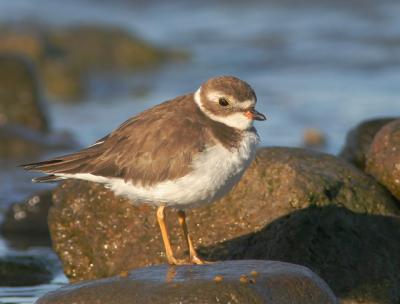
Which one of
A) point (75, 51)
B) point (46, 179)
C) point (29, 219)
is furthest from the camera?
point (75, 51)

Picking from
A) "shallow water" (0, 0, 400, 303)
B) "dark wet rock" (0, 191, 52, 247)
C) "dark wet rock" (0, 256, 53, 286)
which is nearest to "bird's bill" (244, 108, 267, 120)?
"dark wet rock" (0, 256, 53, 286)

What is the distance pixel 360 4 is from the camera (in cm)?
2370

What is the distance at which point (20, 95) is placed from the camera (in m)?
15.6

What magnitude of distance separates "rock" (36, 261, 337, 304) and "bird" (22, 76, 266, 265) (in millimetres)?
617

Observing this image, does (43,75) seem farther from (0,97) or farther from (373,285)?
(373,285)

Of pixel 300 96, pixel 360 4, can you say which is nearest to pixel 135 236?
pixel 300 96

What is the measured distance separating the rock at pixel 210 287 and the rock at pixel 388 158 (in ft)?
7.01

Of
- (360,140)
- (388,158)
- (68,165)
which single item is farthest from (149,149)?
(360,140)

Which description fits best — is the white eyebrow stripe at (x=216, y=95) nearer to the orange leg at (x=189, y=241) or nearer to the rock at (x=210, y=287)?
the orange leg at (x=189, y=241)

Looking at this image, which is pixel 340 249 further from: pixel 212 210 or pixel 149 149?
pixel 149 149

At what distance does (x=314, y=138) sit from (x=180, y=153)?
7.55m

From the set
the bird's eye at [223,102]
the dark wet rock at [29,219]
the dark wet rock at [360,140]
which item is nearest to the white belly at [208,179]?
the bird's eye at [223,102]

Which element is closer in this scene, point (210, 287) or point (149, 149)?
point (210, 287)

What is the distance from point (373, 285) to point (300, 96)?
9419mm
